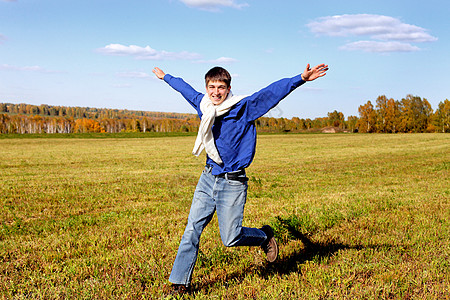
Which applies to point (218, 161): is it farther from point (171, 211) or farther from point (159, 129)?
point (159, 129)

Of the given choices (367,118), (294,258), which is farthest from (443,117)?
(294,258)

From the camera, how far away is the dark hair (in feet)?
12.7

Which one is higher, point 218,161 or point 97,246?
point 218,161

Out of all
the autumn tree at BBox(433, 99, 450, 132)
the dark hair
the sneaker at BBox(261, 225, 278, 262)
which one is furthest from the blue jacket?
the autumn tree at BBox(433, 99, 450, 132)

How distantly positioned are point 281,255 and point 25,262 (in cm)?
354

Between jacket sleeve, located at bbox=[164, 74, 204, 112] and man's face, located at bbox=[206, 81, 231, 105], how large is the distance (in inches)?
13.0

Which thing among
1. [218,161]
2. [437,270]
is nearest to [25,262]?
[218,161]

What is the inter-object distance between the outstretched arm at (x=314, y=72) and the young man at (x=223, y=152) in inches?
4.3

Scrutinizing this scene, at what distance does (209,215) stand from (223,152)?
0.71m

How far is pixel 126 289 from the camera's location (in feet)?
13.3

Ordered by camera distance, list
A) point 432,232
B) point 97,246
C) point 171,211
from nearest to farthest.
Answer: point 97,246, point 432,232, point 171,211

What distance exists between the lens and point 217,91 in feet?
12.7

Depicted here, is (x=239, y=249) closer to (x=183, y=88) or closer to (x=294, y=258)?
(x=294, y=258)

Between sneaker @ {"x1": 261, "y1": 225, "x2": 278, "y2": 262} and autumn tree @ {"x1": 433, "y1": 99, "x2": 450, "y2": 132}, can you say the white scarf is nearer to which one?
sneaker @ {"x1": 261, "y1": 225, "x2": 278, "y2": 262}
